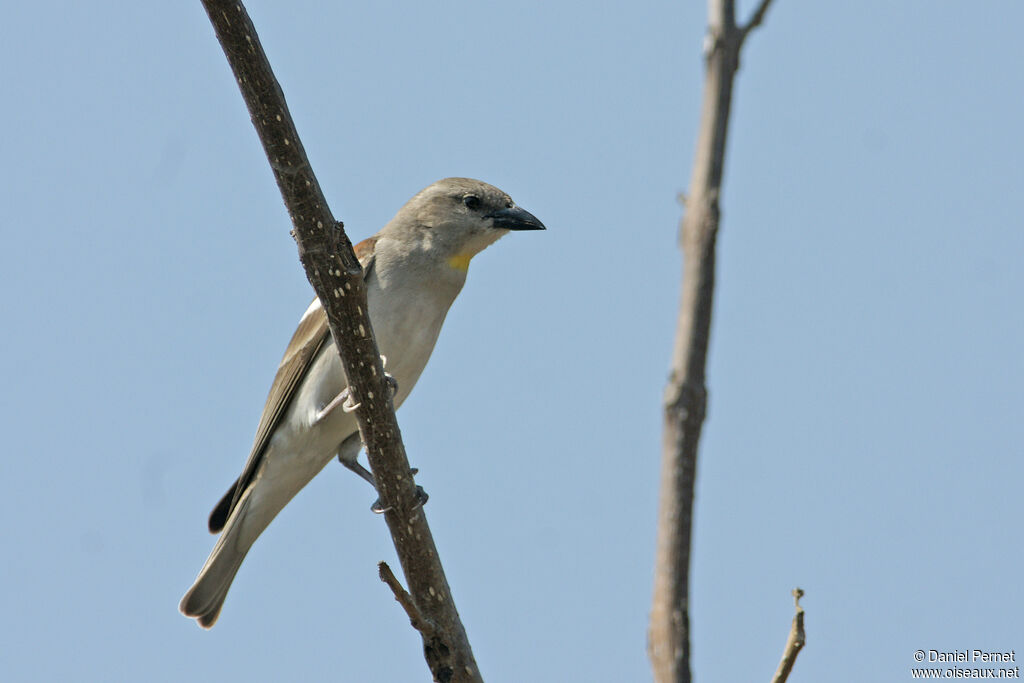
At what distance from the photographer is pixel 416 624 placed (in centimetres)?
452

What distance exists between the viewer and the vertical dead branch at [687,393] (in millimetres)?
1868

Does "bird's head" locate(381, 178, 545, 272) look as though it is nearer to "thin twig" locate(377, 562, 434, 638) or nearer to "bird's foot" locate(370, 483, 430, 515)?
"bird's foot" locate(370, 483, 430, 515)

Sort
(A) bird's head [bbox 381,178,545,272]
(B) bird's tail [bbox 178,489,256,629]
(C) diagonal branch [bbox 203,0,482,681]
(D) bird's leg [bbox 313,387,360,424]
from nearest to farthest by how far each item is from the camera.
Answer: (C) diagonal branch [bbox 203,0,482,681]
(D) bird's leg [bbox 313,387,360,424]
(B) bird's tail [bbox 178,489,256,629]
(A) bird's head [bbox 381,178,545,272]

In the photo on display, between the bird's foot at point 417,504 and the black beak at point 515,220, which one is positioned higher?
the black beak at point 515,220

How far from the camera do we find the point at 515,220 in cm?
774

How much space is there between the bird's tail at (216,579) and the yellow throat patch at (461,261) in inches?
85.3

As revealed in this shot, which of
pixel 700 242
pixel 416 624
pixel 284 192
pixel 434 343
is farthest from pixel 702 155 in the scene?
pixel 434 343

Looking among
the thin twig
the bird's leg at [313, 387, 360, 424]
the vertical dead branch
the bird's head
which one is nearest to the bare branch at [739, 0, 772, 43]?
the vertical dead branch

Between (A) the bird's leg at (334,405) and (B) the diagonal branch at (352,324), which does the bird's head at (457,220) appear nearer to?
(A) the bird's leg at (334,405)

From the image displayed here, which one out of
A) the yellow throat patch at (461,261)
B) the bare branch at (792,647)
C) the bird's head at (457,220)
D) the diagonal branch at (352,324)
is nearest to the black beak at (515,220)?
the bird's head at (457,220)

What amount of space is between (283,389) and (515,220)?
Result: 1993 mm

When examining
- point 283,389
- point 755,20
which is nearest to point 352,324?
point 755,20

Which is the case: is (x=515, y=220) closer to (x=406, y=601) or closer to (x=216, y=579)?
(x=216, y=579)

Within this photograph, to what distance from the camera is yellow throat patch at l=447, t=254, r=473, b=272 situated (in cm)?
736
